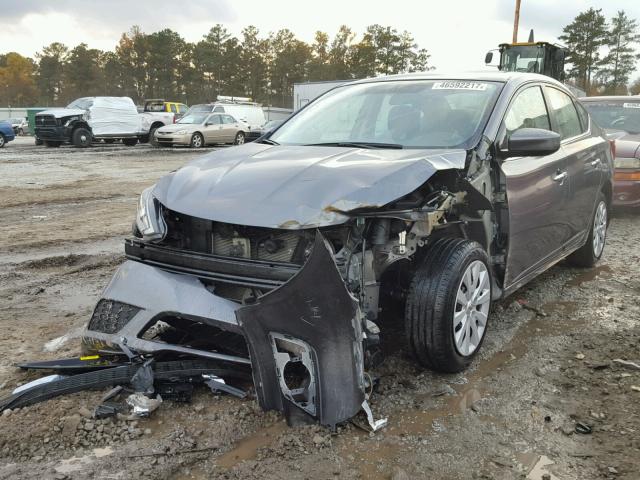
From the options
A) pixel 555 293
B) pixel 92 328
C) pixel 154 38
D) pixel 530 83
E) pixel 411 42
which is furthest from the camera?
pixel 154 38

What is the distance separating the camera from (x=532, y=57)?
18828 mm

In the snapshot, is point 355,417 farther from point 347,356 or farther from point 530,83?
point 530,83

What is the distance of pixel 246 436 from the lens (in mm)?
2635

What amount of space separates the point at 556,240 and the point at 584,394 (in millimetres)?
1587

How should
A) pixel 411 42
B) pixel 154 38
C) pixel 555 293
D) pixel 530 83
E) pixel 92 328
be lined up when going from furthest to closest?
pixel 154 38, pixel 411 42, pixel 555 293, pixel 530 83, pixel 92 328

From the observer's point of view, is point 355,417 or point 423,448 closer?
point 423,448

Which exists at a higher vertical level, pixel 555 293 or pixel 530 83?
pixel 530 83

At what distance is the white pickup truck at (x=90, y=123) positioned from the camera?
21609 millimetres

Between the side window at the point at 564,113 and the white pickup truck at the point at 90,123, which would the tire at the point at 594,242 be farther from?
the white pickup truck at the point at 90,123

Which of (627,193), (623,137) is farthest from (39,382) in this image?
(623,137)

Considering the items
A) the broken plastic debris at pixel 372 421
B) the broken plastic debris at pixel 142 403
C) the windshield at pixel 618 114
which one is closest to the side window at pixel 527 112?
the broken plastic debris at pixel 372 421

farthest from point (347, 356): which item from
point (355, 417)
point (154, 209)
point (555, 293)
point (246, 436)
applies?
point (555, 293)

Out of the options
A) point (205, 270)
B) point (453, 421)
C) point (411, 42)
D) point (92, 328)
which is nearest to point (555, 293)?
point (453, 421)

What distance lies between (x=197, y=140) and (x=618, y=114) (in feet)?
54.7
